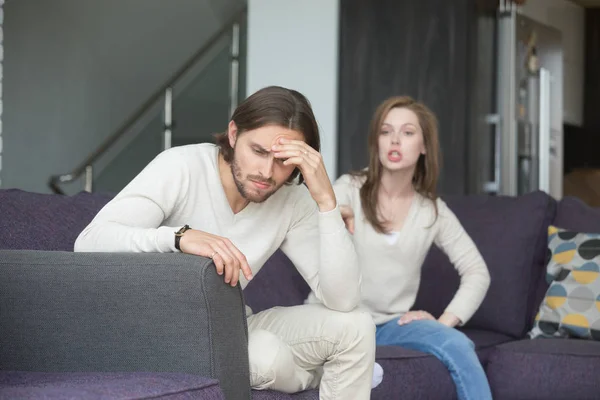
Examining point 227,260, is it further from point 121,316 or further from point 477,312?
point 477,312

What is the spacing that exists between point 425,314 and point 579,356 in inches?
18.3

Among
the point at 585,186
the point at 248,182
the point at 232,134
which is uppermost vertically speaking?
the point at 585,186

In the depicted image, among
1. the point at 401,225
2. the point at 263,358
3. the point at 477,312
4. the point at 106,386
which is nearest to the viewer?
the point at 106,386

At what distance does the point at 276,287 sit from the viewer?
312cm

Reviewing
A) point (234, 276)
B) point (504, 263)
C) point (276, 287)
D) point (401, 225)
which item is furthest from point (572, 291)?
point (234, 276)

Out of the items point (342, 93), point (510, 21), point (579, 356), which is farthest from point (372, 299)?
point (510, 21)

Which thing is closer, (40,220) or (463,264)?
(40,220)

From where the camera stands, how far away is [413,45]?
18.0ft

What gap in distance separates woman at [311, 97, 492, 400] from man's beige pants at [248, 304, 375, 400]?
70cm

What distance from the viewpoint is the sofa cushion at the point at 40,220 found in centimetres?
243

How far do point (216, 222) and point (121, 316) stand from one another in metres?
0.46

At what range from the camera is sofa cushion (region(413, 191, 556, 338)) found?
3.37 meters

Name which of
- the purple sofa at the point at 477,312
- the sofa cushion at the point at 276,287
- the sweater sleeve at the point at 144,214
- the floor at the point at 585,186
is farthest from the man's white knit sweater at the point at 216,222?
the floor at the point at 585,186

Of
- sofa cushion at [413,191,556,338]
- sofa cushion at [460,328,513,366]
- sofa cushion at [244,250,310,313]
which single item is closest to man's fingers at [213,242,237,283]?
sofa cushion at [244,250,310,313]
